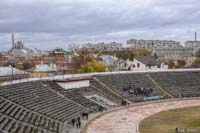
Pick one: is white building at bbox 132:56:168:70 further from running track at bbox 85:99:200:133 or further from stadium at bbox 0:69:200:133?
running track at bbox 85:99:200:133

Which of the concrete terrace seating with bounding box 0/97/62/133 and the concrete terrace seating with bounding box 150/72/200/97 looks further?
the concrete terrace seating with bounding box 150/72/200/97

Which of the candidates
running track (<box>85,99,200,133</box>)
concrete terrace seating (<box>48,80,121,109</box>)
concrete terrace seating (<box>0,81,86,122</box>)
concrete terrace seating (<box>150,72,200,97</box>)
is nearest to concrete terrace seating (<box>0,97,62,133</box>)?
concrete terrace seating (<box>0,81,86,122</box>)

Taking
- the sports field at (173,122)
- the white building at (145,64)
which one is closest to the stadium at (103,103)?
the sports field at (173,122)

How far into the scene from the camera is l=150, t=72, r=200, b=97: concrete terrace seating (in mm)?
58984

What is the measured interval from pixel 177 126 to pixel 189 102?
1656 cm

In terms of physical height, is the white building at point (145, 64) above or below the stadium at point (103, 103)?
above

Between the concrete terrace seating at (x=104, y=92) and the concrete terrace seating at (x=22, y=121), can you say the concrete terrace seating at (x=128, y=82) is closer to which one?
the concrete terrace seating at (x=104, y=92)

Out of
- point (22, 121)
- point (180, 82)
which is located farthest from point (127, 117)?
point (180, 82)

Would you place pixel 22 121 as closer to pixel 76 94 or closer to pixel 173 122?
Answer: pixel 173 122

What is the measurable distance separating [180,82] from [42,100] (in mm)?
29392

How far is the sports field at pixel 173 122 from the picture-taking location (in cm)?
3612

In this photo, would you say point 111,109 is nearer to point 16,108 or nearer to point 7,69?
point 16,108

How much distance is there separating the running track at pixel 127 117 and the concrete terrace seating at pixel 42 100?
2.99 m

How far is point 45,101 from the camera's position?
4059 cm
